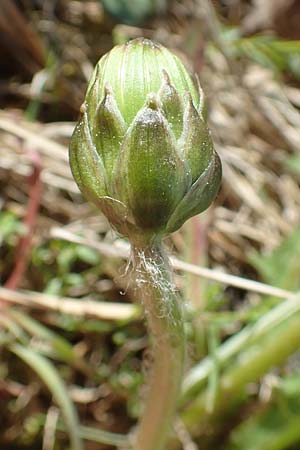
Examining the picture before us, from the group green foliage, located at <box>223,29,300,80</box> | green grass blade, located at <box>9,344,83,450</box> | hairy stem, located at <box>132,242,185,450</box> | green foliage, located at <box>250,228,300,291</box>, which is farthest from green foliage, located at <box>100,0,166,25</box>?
hairy stem, located at <box>132,242,185,450</box>

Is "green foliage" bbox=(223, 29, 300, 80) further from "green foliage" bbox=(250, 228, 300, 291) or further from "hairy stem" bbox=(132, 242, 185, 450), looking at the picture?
"hairy stem" bbox=(132, 242, 185, 450)

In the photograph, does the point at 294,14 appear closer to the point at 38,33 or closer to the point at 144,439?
the point at 38,33

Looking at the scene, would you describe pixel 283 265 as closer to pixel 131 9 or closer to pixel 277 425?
pixel 277 425

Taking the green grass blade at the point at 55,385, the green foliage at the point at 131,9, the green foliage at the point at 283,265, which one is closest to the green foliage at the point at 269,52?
the green foliage at the point at 131,9

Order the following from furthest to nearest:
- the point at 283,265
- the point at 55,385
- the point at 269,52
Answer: the point at 269,52
the point at 283,265
the point at 55,385

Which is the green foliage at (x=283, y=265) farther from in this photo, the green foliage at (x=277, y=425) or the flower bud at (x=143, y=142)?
the flower bud at (x=143, y=142)

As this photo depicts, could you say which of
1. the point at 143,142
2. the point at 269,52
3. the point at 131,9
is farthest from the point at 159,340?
the point at 131,9
